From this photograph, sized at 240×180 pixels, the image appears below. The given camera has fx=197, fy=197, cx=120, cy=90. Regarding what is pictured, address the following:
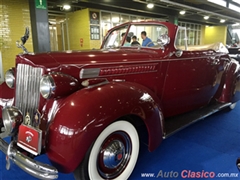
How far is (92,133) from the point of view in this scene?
1.50 m

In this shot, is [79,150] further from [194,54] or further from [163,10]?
[163,10]

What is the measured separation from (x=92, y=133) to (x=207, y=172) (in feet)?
4.63

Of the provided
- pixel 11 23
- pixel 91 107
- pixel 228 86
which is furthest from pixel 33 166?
pixel 11 23

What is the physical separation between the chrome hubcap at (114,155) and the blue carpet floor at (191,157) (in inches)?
10.4

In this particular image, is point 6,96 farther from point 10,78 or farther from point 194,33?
point 194,33

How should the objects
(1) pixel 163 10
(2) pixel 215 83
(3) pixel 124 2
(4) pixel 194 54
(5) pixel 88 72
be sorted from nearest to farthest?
1. (5) pixel 88 72
2. (4) pixel 194 54
3. (2) pixel 215 83
4. (3) pixel 124 2
5. (1) pixel 163 10

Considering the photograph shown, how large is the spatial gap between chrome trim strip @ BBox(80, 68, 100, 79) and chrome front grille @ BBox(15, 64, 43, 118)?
367 millimetres

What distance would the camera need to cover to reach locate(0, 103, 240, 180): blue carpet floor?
2.09 m

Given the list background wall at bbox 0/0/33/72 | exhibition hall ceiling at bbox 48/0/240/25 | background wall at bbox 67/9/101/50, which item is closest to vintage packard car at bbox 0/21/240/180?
background wall at bbox 0/0/33/72

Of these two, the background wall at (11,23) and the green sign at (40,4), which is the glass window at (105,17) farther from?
the green sign at (40,4)

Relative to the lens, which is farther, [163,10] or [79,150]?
[163,10]

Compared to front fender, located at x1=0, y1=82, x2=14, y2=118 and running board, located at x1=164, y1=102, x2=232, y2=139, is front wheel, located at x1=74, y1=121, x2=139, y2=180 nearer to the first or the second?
running board, located at x1=164, y1=102, x2=232, y2=139

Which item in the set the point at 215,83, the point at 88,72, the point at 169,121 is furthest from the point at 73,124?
the point at 215,83

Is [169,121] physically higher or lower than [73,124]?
lower
